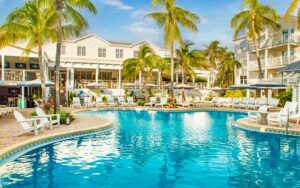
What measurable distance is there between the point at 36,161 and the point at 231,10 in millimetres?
28886

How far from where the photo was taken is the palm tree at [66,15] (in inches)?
644

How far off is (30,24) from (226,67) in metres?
31.5

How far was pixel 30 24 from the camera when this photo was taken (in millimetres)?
18938

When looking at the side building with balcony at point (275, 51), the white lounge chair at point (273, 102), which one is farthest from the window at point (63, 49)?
the white lounge chair at point (273, 102)

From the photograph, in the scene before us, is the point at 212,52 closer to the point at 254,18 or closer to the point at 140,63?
the point at 254,18

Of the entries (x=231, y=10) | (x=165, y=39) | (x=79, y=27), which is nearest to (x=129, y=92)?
(x=165, y=39)

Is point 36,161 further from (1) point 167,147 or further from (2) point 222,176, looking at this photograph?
(2) point 222,176

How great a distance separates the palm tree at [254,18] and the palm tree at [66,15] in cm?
1847

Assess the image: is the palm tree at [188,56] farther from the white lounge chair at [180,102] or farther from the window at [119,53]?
the window at [119,53]

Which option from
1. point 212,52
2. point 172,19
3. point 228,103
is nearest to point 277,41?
point 228,103

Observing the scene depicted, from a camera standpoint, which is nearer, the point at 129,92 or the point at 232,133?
the point at 232,133

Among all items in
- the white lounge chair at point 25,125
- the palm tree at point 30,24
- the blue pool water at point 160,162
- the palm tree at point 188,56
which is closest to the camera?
the blue pool water at point 160,162

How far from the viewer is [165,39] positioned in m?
27.5

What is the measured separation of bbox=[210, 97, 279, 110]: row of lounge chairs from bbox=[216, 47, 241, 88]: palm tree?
15.3 meters
